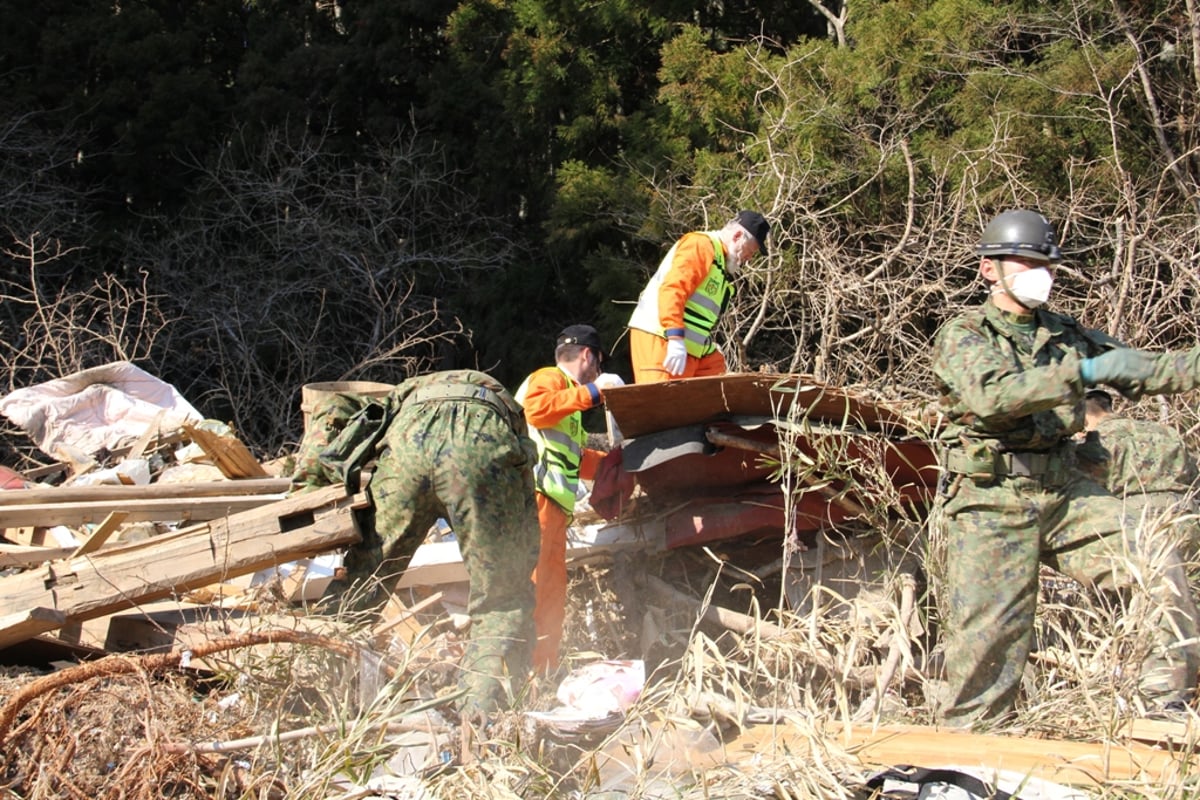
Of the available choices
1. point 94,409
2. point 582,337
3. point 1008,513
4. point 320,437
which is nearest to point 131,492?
point 320,437

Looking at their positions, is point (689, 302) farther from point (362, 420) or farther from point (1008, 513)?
point (1008, 513)

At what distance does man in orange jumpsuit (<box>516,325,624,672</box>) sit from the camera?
478cm

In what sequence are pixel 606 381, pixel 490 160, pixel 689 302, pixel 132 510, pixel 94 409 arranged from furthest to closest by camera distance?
pixel 490 160 → pixel 94 409 → pixel 689 302 → pixel 132 510 → pixel 606 381

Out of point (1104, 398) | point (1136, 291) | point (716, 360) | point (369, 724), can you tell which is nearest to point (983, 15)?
point (1136, 291)

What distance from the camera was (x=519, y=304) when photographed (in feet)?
36.1

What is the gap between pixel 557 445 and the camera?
501cm

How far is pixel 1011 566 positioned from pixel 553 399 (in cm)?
190

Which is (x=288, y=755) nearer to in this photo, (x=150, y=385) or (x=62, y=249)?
(x=150, y=385)

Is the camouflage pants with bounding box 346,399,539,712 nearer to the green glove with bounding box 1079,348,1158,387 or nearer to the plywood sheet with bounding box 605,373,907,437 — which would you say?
the plywood sheet with bounding box 605,373,907,437

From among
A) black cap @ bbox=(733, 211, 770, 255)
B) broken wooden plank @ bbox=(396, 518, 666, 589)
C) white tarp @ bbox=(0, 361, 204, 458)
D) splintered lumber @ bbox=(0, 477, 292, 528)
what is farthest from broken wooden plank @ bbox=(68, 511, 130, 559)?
black cap @ bbox=(733, 211, 770, 255)

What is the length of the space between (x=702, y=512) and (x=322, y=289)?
19.2 feet

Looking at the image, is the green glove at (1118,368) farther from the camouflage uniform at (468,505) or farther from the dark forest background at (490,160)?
the dark forest background at (490,160)

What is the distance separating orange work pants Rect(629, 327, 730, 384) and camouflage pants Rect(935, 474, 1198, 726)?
1959 mm

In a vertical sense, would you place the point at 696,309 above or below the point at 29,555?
above
